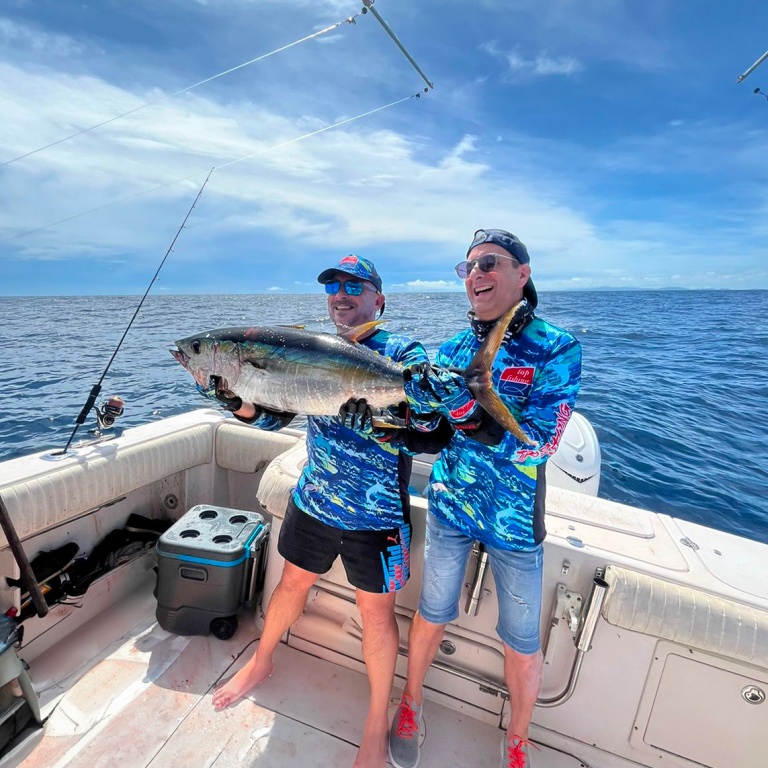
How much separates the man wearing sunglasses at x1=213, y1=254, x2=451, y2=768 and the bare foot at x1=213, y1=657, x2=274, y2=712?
0.83 meters

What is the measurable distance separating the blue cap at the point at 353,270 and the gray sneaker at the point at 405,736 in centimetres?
259

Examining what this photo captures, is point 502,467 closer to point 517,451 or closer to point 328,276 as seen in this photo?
point 517,451

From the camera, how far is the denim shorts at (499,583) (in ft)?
7.59

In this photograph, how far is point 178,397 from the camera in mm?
11461

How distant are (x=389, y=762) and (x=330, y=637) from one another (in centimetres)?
89

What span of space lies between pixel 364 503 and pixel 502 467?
0.80 metres

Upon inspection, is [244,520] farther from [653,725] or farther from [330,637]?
[653,725]

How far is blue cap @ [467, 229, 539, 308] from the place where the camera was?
92.6 inches

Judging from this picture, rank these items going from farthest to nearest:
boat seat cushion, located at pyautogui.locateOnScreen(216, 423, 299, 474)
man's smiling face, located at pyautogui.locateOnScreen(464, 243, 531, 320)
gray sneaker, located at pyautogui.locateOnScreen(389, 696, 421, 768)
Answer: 1. boat seat cushion, located at pyautogui.locateOnScreen(216, 423, 299, 474)
2. gray sneaker, located at pyautogui.locateOnScreen(389, 696, 421, 768)
3. man's smiling face, located at pyautogui.locateOnScreen(464, 243, 531, 320)

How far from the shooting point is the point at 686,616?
2.32 meters

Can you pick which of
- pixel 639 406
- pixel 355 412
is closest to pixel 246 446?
pixel 355 412

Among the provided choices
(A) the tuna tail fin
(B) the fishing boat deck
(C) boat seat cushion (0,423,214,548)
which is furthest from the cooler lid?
(A) the tuna tail fin

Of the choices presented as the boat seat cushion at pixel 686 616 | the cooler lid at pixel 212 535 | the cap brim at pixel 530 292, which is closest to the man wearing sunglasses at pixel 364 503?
the cap brim at pixel 530 292

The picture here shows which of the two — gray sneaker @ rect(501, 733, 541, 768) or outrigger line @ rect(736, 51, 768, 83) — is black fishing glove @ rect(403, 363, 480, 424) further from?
outrigger line @ rect(736, 51, 768, 83)
